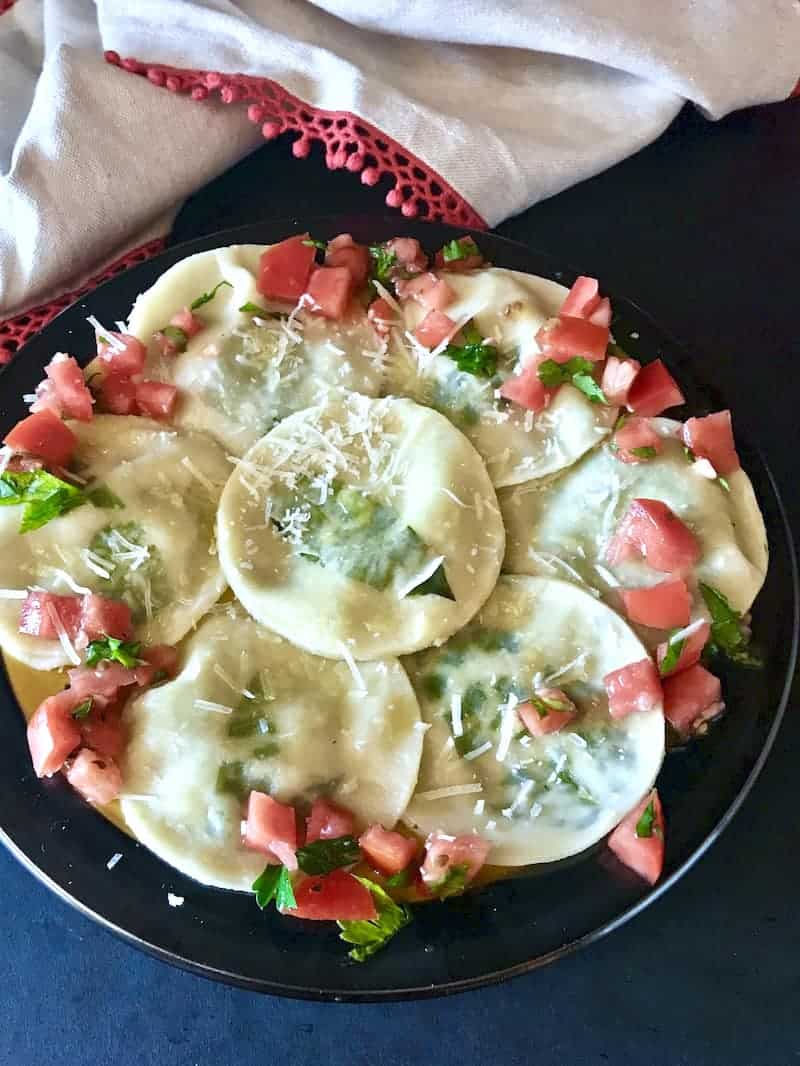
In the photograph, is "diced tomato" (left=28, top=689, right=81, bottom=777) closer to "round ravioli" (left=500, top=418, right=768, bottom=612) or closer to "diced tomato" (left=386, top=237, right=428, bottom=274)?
"round ravioli" (left=500, top=418, right=768, bottom=612)

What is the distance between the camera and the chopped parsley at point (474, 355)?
3.44 metres

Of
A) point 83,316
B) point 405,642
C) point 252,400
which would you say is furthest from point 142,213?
point 405,642

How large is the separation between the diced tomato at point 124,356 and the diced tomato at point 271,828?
1.46m

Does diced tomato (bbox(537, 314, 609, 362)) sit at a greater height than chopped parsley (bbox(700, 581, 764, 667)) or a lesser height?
greater

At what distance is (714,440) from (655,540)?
1.49 feet

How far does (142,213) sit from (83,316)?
0.58 m

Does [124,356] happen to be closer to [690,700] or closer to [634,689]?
[634,689]

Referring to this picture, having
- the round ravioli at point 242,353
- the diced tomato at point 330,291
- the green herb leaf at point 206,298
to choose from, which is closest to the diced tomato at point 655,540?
the round ravioli at point 242,353

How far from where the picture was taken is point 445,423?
3363mm

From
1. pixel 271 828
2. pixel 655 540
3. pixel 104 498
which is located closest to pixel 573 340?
pixel 655 540

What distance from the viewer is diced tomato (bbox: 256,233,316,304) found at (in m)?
3.55

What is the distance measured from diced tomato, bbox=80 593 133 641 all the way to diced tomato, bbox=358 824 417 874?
92 centimetres

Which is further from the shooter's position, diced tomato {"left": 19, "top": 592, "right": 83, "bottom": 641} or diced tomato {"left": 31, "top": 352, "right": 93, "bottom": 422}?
diced tomato {"left": 31, "top": 352, "right": 93, "bottom": 422}

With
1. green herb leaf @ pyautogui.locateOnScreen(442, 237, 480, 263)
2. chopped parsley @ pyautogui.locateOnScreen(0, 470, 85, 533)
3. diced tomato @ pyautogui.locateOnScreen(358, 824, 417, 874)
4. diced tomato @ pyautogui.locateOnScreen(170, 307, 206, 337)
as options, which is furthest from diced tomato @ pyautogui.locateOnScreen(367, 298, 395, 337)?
diced tomato @ pyautogui.locateOnScreen(358, 824, 417, 874)
